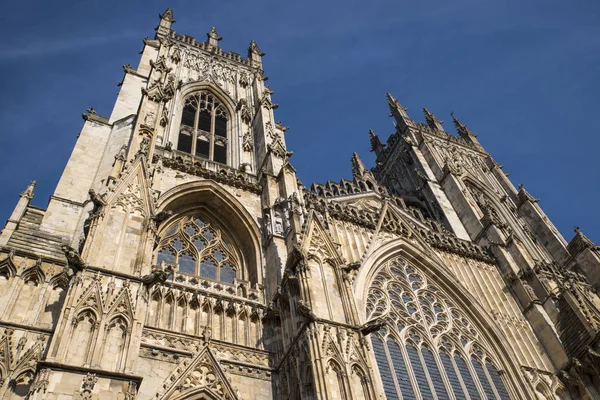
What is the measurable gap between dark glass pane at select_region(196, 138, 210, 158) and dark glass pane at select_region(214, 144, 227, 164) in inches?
14.3

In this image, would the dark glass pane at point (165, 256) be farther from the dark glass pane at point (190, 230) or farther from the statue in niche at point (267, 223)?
the statue in niche at point (267, 223)

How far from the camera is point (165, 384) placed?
9953 mm

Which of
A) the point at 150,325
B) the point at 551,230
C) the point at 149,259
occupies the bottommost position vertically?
the point at 150,325

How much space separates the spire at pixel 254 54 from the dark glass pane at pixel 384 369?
17.2 m

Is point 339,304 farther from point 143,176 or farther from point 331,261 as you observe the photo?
point 143,176

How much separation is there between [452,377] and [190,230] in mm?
7958

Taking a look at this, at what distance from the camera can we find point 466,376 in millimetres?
14047

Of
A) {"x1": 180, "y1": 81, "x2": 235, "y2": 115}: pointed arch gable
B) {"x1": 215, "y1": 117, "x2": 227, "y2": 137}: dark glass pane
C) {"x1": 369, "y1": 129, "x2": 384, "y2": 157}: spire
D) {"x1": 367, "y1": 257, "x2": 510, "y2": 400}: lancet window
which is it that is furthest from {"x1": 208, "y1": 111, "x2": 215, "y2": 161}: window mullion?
{"x1": 369, "y1": 129, "x2": 384, "y2": 157}: spire

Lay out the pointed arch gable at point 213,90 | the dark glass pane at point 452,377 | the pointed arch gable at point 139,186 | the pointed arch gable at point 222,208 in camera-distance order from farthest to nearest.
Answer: the pointed arch gable at point 213,90 → the pointed arch gable at point 222,208 → the dark glass pane at point 452,377 → the pointed arch gable at point 139,186

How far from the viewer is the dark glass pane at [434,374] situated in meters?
13.1

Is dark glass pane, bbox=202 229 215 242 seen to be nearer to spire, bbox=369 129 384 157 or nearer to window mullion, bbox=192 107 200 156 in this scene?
window mullion, bbox=192 107 200 156

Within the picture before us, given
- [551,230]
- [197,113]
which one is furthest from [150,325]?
[551,230]

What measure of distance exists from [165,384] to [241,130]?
38.7 feet

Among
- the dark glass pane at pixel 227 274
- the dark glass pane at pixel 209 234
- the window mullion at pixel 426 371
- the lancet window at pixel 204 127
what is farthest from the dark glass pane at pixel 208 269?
the window mullion at pixel 426 371
